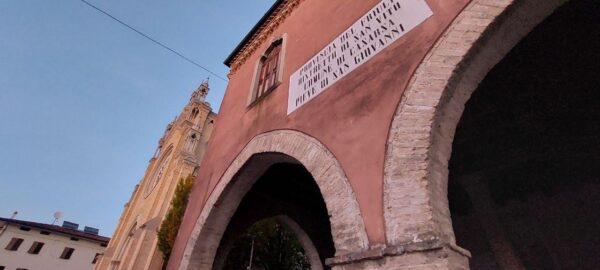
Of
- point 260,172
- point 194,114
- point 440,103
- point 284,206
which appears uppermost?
point 194,114

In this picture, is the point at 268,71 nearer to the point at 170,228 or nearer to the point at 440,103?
the point at 440,103

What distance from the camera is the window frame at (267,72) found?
559 centimetres

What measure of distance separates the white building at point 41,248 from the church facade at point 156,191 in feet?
28.3

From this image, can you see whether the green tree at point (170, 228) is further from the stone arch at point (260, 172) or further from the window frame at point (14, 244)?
the window frame at point (14, 244)

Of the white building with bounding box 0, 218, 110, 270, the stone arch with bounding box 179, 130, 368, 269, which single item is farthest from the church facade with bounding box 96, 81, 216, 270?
the stone arch with bounding box 179, 130, 368, 269

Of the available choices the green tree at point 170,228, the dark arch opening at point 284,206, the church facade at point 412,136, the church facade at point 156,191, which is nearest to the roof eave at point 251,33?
the church facade at point 412,136

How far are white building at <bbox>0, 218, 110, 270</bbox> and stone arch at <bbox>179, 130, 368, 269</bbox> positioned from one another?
30072 millimetres

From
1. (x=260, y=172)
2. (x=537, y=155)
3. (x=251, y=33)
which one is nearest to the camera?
(x=260, y=172)

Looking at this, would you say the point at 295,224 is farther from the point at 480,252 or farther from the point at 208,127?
the point at 208,127

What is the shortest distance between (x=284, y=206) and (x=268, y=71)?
2.97 meters

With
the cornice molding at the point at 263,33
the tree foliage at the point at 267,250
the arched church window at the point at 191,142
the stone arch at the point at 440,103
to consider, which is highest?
the arched church window at the point at 191,142

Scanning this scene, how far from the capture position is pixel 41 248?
26984mm

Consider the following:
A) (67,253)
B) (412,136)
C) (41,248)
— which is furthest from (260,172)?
(41,248)

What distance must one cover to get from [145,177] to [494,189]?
24.1 metres
